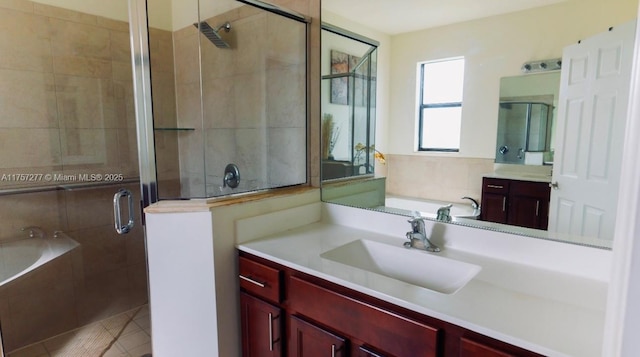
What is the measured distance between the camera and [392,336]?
1.02m

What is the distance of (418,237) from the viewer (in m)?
1.41

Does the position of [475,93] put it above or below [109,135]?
above

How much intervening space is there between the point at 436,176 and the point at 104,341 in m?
2.15

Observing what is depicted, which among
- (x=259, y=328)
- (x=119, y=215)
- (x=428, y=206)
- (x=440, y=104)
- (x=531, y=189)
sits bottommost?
(x=259, y=328)

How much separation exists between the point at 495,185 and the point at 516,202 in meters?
0.09

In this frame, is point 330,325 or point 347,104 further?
point 347,104

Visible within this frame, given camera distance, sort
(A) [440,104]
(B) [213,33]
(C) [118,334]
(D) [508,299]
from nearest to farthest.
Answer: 1. (D) [508,299]
2. (A) [440,104]
3. (B) [213,33]
4. (C) [118,334]

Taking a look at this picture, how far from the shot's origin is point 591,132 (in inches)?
43.7

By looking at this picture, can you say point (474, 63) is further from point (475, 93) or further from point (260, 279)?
point (260, 279)

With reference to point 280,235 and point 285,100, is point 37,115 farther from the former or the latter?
point 280,235

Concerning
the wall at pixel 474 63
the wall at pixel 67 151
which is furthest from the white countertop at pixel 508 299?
the wall at pixel 67 151

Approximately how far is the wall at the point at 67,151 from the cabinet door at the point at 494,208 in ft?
6.31

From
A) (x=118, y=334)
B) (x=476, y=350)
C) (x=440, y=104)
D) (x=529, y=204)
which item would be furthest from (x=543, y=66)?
(x=118, y=334)

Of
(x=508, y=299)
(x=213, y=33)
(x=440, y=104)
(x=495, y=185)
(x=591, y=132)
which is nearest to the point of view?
(x=508, y=299)
